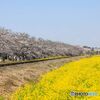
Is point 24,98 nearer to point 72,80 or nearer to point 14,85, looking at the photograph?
point 72,80

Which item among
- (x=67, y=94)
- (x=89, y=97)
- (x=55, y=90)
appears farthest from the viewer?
(x=55, y=90)

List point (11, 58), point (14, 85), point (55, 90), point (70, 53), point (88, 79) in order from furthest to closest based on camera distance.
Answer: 1. point (70, 53)
2. point (11, 58)
3. point (14, 85)
4. point (88, 79)
5. point (55, 90)

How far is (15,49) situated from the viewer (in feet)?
226

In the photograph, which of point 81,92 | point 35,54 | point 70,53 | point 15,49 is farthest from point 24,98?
point 70,53

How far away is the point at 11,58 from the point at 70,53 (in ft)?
178

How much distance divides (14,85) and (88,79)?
18.1 feet

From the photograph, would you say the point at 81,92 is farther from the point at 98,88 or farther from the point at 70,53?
the point at 70,53

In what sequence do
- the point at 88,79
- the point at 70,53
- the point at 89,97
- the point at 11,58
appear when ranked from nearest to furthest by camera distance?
1. the point at 89,97
2. the point at 88,79
3. the point at 11,58
4. the point at 70,53

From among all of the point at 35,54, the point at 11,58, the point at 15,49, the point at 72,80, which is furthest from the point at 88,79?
the point at 35,54

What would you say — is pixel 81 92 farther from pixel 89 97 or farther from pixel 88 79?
pixel 88 79

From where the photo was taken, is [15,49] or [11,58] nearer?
[11,58]

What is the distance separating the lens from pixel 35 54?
77.7 meters

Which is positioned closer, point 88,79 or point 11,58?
point 88,79

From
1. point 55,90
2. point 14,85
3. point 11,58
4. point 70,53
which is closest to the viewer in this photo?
point 55,90
